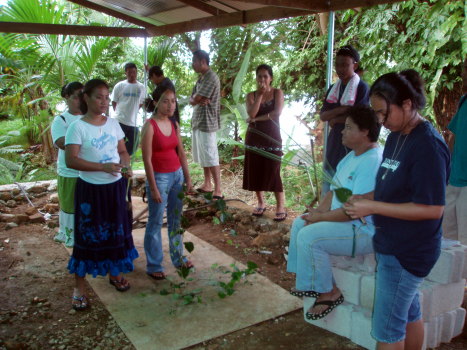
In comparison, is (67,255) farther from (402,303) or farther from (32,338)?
(402,303)

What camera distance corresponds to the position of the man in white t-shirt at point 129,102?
18.8 ft

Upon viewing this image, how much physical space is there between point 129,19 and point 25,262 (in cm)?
358

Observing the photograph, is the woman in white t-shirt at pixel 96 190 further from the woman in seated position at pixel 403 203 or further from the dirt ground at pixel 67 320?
the woman in seated position at pixel 403 203

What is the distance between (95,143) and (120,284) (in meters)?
1.17

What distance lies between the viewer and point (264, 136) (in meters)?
4.52

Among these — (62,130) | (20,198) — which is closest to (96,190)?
(62,130)

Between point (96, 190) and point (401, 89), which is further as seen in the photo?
point (96, 190)

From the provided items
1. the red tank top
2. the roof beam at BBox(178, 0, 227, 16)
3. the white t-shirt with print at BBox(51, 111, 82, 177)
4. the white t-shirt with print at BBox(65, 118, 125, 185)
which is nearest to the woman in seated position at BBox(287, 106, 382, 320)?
the red tank top

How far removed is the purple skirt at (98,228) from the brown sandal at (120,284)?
0.62 ft

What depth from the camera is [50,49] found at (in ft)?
23.9

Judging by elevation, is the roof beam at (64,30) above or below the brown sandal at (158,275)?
above

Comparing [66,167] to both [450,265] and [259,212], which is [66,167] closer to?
[259,212]

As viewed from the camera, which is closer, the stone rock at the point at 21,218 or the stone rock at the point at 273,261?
the stone rock at the point at 273,261

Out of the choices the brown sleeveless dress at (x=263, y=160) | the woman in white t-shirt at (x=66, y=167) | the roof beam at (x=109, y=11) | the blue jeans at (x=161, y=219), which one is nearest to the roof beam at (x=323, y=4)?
the brown sleeveless dress at (x=263, y=160)
